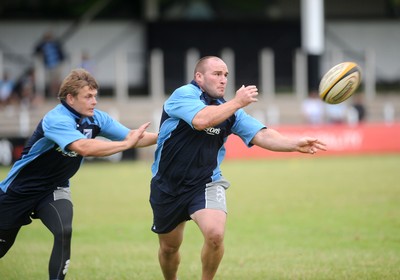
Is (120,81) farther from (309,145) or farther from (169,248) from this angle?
(309,145)

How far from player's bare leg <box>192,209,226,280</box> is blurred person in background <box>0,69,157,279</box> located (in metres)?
0.93

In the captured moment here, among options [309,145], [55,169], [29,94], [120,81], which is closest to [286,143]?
[309,145]

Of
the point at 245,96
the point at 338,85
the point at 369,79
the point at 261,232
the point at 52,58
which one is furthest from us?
the point at 369,79

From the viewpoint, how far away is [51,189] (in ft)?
25.5

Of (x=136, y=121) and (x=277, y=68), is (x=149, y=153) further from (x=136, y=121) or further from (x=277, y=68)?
(x=277, y=68)

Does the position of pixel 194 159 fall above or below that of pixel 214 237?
above

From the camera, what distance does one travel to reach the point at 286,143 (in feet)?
25.7

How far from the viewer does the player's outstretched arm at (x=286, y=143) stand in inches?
306

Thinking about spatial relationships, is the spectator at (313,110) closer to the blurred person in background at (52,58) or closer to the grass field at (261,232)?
the grass field at (261,232)

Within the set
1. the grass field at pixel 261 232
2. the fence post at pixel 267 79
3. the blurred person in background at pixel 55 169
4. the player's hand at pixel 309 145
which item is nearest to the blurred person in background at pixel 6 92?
the grass field at pixel 261 232

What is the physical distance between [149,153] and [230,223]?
12.6m

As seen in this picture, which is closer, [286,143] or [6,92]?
[286,143]

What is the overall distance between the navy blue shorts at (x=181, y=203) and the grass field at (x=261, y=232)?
144 centimetres

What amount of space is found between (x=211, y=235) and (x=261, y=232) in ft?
16.3
